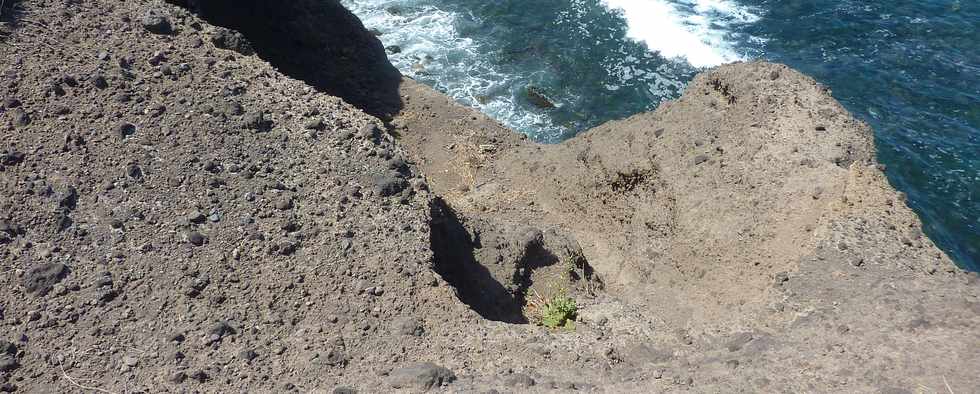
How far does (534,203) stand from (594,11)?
14.1m

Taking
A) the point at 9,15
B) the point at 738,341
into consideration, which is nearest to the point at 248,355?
the point at 738,341

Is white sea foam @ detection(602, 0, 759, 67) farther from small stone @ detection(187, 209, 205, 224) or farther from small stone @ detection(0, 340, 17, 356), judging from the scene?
small stone @ detection(0, 340, 17, 356)

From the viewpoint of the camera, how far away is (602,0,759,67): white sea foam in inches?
961

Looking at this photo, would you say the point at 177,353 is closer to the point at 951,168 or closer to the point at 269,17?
the point at 269,17

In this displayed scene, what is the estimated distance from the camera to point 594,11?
88.2ft

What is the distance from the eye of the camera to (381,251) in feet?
29.8

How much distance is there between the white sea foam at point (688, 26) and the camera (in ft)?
80.1

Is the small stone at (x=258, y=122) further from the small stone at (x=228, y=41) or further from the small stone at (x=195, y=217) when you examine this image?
the small stone at (x=228, y=41)

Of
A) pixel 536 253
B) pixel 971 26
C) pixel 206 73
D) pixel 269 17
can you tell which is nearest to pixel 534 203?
pixel 536 253

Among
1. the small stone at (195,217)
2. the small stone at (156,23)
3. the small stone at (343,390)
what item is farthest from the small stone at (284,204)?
the small stone at (156,23)

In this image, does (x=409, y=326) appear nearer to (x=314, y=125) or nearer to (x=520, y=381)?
(x=520, y=381)

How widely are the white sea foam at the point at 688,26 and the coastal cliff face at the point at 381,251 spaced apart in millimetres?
11025

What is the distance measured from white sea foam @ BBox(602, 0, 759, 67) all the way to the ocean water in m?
0.06

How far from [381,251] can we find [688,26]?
19629mm
